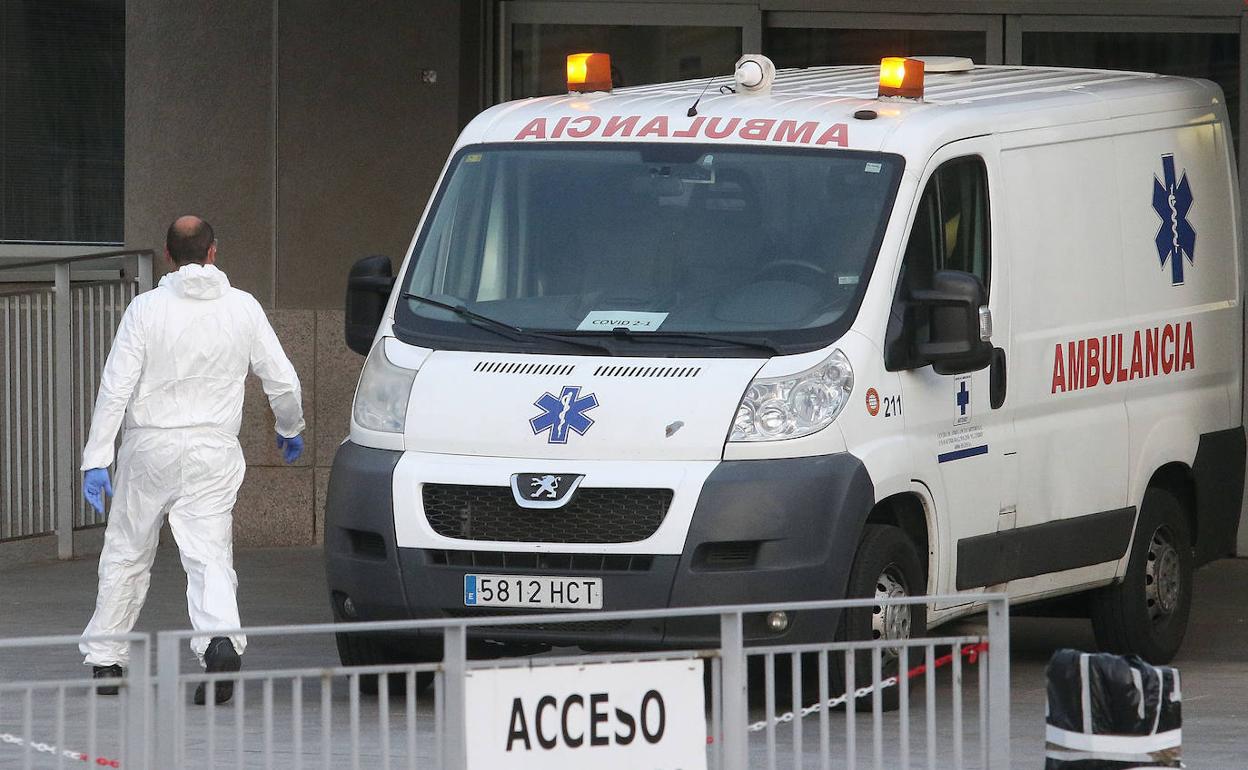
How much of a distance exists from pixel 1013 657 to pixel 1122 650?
2.05ft

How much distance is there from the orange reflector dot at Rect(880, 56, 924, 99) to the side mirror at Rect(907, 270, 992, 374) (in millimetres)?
→ 872

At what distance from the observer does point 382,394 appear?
791 cm

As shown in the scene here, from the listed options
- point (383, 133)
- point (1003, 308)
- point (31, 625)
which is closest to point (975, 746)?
point (1003, 308)

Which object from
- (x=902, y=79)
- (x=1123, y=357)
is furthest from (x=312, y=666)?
(x=1123, y=357)

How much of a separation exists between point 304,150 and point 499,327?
17.4 ft

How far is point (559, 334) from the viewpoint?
7824mm

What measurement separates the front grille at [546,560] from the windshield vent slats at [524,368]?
0.58m

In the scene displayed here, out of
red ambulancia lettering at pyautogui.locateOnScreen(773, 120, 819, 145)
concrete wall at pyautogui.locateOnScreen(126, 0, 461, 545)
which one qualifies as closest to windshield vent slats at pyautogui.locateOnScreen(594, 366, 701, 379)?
red ambulancia lettering at pyautogui.locateOnScreen(773, 120, 819, 145)

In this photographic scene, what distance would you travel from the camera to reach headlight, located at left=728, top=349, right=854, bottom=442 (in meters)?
7.44

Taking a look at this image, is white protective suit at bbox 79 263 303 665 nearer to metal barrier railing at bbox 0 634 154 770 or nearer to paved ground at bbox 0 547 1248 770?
paved ground at bbox 0 547 1248 770

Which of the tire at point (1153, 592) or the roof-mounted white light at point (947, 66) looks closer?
the tire at point (1153, 592)

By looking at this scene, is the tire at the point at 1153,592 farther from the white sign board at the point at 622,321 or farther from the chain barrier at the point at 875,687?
the chain barrier at the point at 875,687

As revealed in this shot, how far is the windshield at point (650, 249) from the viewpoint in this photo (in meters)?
7.78

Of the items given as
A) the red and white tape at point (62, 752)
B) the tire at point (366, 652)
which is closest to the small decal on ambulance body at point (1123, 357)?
the tire at point (366, 652)
